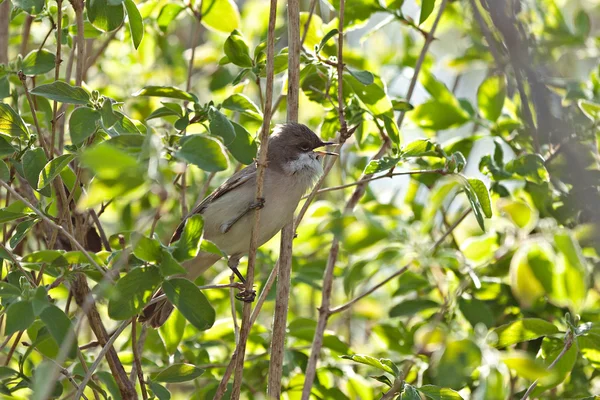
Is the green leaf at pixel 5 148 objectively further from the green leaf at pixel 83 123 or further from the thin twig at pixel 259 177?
the thin twig at pixel 259 177

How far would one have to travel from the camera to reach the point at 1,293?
2096 mm

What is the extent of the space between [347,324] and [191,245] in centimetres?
254

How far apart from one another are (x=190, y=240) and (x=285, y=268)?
83cm

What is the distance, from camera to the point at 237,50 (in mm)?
2945

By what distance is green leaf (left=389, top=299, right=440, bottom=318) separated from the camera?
11.5 ft

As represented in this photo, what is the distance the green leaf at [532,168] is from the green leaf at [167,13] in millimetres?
1678

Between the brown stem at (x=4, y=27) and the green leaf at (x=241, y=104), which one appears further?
the brown stem at (x=4, y=27)

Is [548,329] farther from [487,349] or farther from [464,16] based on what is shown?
[464,16]

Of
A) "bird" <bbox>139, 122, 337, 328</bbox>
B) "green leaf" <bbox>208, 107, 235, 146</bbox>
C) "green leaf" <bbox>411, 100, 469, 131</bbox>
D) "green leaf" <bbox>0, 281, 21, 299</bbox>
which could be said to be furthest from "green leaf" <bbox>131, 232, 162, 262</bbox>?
"green leaf" <bbox>411, 100, 469, 131</bbox>

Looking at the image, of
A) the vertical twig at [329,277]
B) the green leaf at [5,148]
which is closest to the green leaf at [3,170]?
the green leaf at [5,148]

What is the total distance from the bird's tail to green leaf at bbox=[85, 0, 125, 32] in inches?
46.7

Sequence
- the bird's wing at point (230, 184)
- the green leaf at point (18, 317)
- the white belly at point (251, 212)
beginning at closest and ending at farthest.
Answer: the green leaf at point (18, 317) → the white belly at point (251, 212) → the bird's wing at point (230, 184)

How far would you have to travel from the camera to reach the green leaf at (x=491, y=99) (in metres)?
3.35

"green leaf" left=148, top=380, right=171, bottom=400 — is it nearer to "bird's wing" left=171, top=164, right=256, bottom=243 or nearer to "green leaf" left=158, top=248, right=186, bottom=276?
"green leaf" left=158, top=248, right=186, bottom=276
